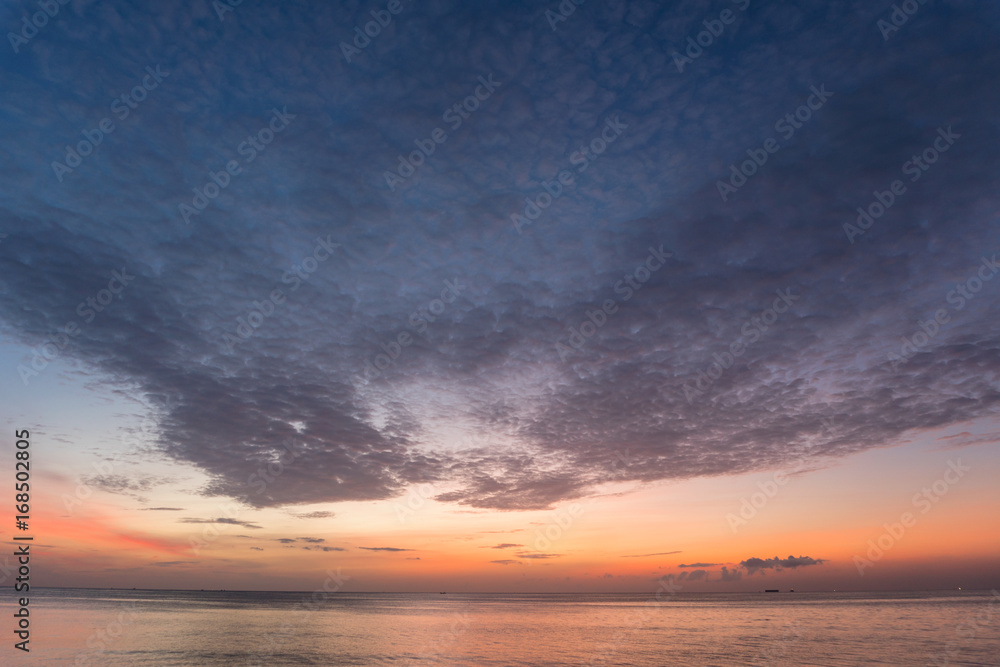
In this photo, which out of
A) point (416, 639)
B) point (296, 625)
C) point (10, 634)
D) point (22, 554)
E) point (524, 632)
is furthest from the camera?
point (296, 625)

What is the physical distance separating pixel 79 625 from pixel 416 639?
44.8 meters

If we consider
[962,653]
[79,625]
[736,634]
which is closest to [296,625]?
[79,625]

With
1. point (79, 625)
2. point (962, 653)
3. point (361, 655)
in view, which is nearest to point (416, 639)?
point (361, 655)

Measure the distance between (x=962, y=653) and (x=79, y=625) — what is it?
98.7m

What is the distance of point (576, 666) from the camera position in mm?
44469

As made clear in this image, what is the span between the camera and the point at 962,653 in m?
47.4

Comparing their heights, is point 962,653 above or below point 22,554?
below

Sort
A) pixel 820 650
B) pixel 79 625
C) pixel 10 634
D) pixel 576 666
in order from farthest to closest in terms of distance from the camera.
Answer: pixel 79 625 → pixel 10 634 → pixel 820 650 → pixel 576 666

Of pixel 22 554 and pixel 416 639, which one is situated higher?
pixel 22 554

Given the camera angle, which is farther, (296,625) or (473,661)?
(296,625)

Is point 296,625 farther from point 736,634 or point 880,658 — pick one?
point 880,658

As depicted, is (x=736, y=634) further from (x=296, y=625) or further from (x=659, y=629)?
(x=296, y=625)

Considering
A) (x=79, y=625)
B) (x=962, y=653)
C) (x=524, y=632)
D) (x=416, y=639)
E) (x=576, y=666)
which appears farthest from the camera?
(x=524, y=632)

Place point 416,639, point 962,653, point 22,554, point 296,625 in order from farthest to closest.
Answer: point 296,625 < point 416,639 < point 962,653 < point 22,554
